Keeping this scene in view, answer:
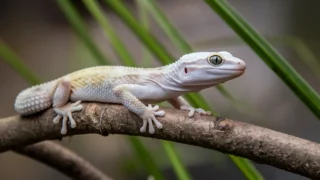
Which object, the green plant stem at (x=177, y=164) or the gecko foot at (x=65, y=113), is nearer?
the green plant stem at (x=177, y=164)

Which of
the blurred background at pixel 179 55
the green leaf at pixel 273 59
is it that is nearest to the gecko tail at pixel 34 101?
the green leaf at pixel 273 59

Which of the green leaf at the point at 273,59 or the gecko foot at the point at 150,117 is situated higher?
the green leaf at the point at 273,59

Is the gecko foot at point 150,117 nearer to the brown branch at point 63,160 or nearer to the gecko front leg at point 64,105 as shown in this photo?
the gecko front leg at point 64,105

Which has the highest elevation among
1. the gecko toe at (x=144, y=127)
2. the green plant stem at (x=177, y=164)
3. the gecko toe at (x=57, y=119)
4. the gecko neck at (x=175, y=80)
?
the gecko neck at (x=175, y=80)

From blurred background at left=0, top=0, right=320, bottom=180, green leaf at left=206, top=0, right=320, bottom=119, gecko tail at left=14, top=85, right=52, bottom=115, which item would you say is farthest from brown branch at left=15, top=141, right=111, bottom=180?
blurred background at left=0, top=0, right=320, bottom=180

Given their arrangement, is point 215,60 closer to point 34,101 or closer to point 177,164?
point 177,164

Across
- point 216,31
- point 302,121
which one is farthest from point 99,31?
point 302,121

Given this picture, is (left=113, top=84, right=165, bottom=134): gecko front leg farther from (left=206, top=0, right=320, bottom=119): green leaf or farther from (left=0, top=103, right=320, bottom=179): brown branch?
(left=206, top=0, right=320, bottom=119): green leaf
